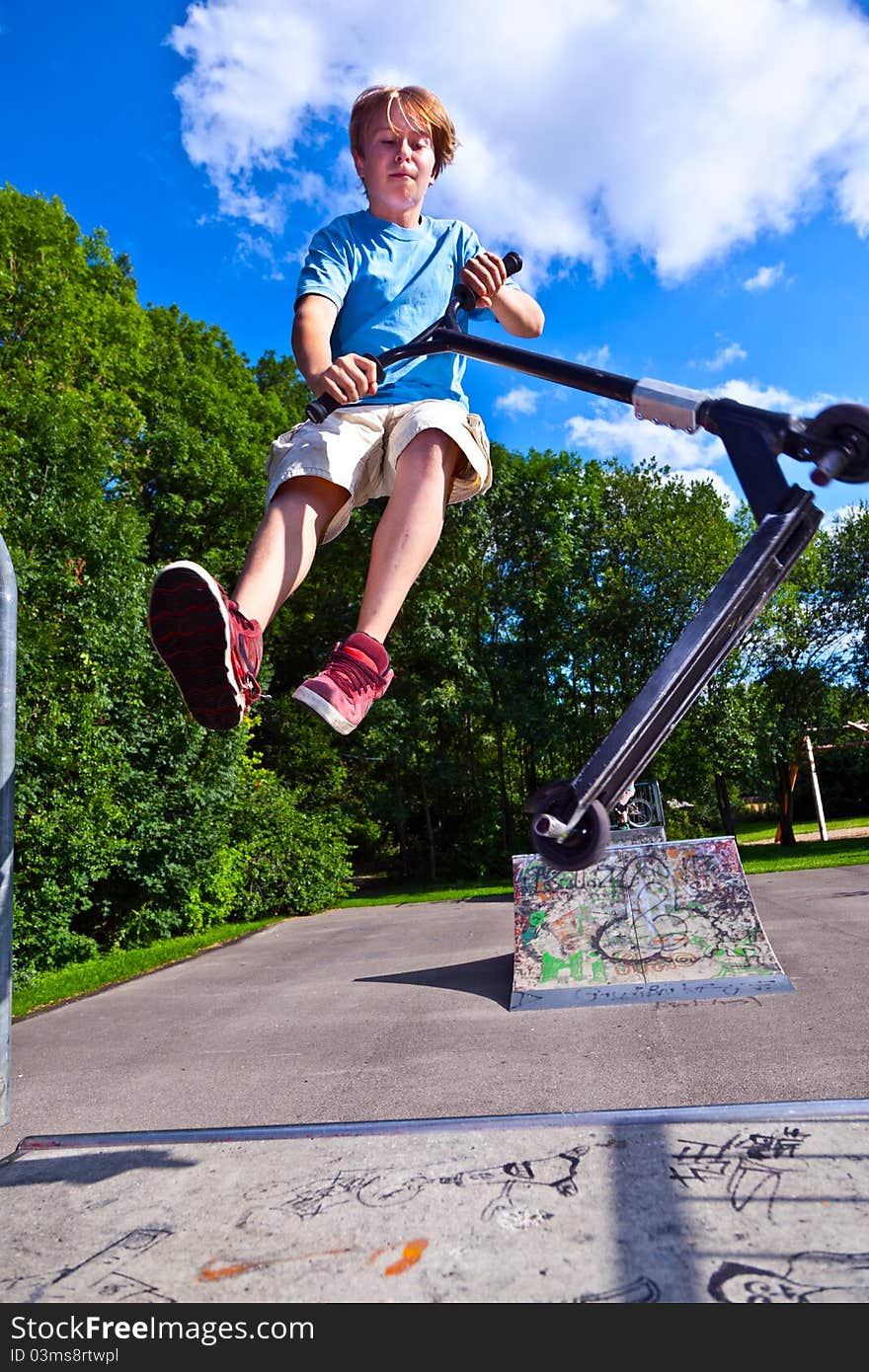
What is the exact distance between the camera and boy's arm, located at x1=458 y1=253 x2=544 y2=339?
7.60ft

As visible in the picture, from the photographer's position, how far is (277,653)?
24.3 m

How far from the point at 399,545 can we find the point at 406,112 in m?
1.21

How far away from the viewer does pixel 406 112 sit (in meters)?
2.35

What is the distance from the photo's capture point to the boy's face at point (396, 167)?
2.37 m

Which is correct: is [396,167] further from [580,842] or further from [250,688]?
[580,842]

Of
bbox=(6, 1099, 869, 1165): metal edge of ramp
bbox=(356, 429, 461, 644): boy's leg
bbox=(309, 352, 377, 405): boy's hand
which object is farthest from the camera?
bbox=(6, 1099, 869, 1165): metal edge of ramp

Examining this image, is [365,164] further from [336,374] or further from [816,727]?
[816,727]

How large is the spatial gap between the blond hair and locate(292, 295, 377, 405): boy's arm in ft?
1.89

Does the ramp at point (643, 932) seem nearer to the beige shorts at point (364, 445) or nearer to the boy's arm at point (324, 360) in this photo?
the beige shorts at point (364, 445)

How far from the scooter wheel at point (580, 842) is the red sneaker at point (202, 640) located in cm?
76

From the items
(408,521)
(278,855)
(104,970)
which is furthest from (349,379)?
(278,855)

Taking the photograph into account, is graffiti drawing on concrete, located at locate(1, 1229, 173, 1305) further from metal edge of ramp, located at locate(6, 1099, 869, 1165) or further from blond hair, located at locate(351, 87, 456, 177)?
blond hair, located at locate(351, 87, 456, 177)

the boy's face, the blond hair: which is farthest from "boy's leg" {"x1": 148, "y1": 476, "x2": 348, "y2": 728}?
the blond hair
